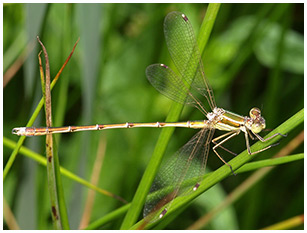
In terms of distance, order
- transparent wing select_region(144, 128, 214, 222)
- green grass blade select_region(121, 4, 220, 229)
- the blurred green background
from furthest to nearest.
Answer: the blurred green background
transparent wing select_region(144, 128, 214, 222)
green grass blade select_region(121, 4, 220, 229)

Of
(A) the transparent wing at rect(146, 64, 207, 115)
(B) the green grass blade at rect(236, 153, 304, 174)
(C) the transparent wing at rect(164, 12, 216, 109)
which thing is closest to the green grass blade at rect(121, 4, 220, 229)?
(B) the green grass blade at rect(236, 153, 304, 174)

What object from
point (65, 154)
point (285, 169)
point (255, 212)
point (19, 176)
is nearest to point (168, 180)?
point (19, 176)

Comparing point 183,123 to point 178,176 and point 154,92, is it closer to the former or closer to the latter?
point 178,176

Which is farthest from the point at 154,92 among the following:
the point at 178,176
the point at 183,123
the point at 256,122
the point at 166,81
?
the point at 178,176

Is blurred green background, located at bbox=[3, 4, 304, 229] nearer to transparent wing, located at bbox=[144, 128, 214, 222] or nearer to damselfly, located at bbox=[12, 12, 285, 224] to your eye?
damselfly, located at bbox=[12, 12, 285, 224]

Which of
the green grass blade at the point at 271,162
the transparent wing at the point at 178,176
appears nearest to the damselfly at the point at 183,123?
the transparent wing at the point at 178,176

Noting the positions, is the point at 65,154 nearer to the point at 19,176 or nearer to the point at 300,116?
the point at 19,176

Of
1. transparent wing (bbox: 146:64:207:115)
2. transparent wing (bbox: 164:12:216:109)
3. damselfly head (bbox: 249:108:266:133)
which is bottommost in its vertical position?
damselfly head (bbox: 249:108:266:133)
